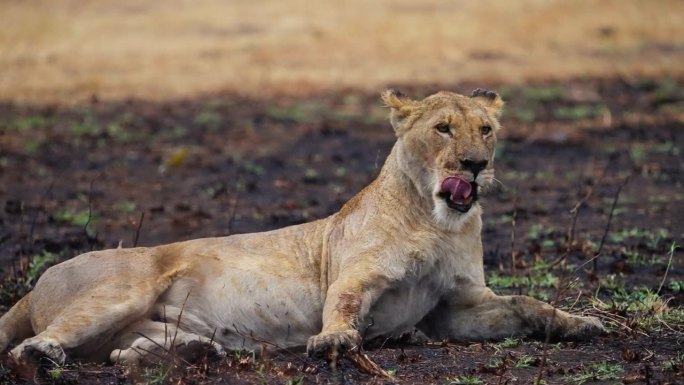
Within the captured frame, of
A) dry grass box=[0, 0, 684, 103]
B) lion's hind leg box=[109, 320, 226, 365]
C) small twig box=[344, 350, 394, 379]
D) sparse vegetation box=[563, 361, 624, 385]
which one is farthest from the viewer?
dry grass box=[0, 0, 684, 103]

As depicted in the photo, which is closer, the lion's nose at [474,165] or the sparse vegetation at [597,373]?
the sparse vegetation at [597,373]

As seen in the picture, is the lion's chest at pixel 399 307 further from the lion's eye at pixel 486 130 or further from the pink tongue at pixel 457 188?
the lion's eye at pixel 486 130

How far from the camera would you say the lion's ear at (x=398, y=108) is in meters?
6.52

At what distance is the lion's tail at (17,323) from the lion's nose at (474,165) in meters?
2.39

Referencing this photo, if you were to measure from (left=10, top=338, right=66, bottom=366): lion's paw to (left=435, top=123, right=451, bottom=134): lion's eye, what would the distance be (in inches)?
87.8

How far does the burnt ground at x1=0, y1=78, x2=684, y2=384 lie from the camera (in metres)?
5.65

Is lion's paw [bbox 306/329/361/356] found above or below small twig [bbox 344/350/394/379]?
above

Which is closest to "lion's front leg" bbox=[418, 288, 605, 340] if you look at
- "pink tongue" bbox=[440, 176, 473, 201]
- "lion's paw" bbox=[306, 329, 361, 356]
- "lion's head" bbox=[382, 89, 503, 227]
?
"lion's head" bbox=[382, 89, 503, 227]

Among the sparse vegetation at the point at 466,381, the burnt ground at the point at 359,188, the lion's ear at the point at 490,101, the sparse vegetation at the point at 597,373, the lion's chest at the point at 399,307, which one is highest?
the lion's ear at the point at 490,101

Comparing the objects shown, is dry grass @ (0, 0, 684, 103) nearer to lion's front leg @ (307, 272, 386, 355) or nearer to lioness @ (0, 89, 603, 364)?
lioness @ (0, 89, 603, 364)

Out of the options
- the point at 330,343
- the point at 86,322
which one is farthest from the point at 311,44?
the point at 330,343

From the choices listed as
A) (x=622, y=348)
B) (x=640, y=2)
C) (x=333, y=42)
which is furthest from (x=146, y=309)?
(x=640, y=2)

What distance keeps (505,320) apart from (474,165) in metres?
0.88

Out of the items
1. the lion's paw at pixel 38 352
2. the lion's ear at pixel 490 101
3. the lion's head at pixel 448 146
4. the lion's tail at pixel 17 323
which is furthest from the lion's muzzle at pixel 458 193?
the lion's tail at pixel 17 323
